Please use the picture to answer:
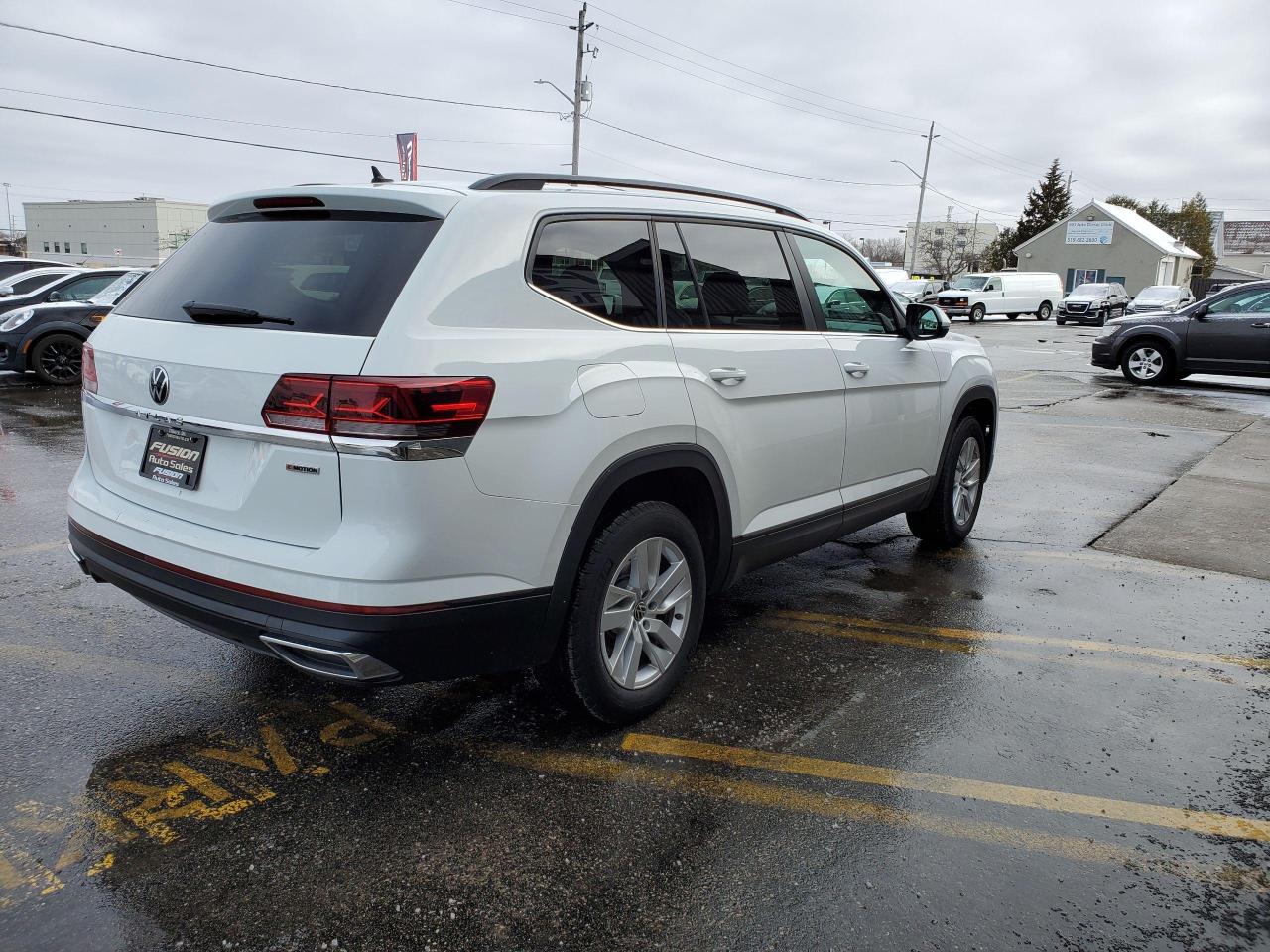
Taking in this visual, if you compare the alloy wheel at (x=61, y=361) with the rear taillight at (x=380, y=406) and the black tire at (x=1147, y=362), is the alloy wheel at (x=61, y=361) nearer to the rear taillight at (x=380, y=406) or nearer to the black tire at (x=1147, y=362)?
the rear taillight at (x=380, y=406)

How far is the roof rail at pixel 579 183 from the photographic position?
310 cm

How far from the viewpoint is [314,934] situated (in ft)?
7.68

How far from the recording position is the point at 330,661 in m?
2.64

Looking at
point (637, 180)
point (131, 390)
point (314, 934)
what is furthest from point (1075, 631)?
point (131, 390)

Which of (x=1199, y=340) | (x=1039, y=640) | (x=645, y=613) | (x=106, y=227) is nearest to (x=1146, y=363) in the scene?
(x=1199, y=340)

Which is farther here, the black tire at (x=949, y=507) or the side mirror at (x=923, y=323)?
the black tire at (x=949, y=507)

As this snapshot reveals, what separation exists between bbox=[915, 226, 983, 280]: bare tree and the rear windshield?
87.1m

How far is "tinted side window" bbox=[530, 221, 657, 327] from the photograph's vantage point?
3045 mm

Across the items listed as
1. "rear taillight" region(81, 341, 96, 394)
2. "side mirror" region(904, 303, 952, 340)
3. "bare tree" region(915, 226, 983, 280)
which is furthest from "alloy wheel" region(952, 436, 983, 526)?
"bare tree" region(915, 226, 983, 280)

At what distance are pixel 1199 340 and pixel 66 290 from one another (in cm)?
1724

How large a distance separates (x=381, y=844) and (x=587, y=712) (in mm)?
827

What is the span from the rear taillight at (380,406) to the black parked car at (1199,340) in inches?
609

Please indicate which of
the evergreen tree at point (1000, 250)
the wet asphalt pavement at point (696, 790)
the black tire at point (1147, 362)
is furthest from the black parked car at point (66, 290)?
the evergreen tree at point (1000, 250)

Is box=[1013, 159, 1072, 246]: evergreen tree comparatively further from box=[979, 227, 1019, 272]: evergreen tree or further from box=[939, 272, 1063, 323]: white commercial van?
box=[939, 272, 1063, 323]: white commercial van
